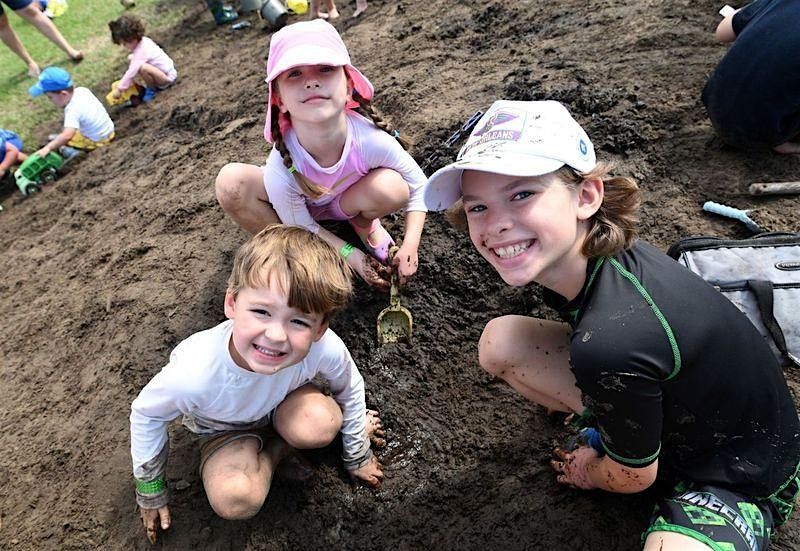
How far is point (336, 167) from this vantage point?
→ 2207 millimetres

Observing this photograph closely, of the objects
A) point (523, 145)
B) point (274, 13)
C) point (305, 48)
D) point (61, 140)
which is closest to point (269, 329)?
point (523, 145)

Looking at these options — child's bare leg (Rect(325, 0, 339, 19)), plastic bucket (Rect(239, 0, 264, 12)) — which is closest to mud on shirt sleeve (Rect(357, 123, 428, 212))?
child's bare leg (Rect(325, 0, 339, 19))

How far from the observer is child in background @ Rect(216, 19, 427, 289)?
202 centimetres

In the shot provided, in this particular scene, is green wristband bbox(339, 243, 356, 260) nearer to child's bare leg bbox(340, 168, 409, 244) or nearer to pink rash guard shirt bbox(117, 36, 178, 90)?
child's bare leg bbox(340, 168, 409, 244)

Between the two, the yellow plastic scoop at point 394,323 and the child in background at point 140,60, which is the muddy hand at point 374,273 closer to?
the yellow plastic scoop at point 394,323

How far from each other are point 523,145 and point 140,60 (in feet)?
15.7

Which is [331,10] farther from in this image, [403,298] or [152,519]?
[152,519]

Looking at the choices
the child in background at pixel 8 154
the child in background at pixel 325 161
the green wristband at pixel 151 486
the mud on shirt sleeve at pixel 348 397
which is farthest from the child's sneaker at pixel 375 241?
the child in background at pixel 8 154

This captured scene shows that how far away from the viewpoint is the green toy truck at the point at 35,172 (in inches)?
170

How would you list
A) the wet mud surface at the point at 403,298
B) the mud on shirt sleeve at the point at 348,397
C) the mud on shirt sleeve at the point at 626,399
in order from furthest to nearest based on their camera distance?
1. the wet mud surface at the point at 403,298
2. the mud on shirt sleeve at the point at 348,397
3. the mud on shirt sleeve at the point at 626,399

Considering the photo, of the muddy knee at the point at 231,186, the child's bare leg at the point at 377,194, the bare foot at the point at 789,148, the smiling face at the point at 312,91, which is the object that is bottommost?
the bare foot at the point at 789,148

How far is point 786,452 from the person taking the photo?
4.71 ft

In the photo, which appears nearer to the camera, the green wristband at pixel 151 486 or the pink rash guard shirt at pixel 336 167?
the green wristband at pixel 151 486

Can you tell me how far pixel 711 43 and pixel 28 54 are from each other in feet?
21.5
